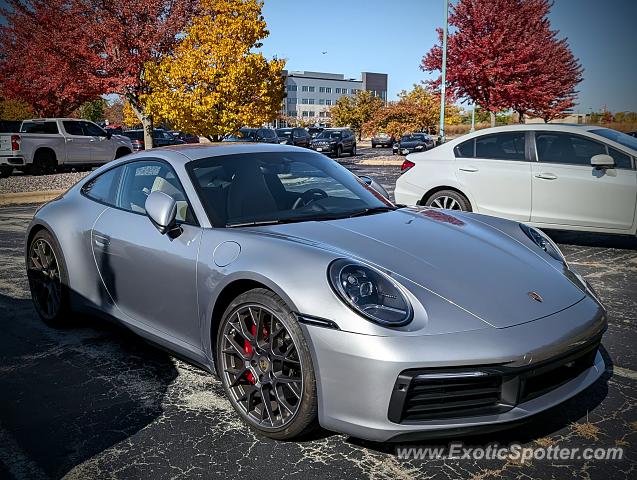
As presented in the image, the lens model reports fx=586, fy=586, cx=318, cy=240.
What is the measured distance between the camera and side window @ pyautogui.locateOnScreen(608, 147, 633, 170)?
696 centimetres

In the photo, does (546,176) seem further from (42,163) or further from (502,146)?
(42,163)

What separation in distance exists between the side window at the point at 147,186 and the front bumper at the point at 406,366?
1318 millimetres

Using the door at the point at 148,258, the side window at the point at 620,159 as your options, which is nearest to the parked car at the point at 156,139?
the side window at the point at 620,159

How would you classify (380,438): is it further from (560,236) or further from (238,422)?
(560,236)

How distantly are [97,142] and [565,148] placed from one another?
17.4 metres

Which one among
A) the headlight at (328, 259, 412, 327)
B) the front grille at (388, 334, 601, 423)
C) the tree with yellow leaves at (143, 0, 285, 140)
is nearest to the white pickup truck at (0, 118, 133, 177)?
the tree with yellow leaves at (143, 0, 285, 140)

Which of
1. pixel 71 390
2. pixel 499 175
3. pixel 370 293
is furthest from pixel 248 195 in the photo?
pixel 499 175

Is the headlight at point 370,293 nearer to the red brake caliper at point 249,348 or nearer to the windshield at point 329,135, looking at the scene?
the red brake caliper at point 249,348

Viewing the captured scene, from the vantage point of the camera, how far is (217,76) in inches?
637

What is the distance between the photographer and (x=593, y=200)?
705cm

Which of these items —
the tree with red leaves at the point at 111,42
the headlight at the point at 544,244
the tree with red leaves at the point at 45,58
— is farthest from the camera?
the tree with red leaves at the point at 45,58

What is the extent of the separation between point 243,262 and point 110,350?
1771mm

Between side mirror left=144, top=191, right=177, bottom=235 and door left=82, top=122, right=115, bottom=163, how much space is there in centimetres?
1882

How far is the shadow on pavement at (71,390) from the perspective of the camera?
276 centimetres
